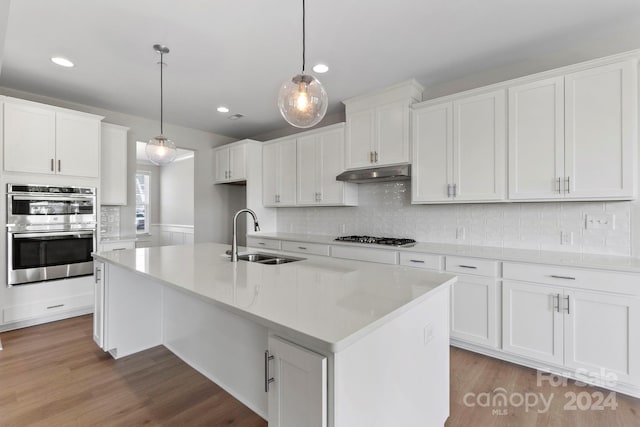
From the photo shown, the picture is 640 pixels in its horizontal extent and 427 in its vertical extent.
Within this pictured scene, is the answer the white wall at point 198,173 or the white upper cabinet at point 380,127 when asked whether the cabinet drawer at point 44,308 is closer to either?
the white wall at point 198,173

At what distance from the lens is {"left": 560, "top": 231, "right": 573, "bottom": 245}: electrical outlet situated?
2553 millimetres

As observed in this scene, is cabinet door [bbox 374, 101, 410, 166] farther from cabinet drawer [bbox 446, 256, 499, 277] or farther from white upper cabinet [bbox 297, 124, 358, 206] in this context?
cabinet drawer [bbox 446, 256, 499, 277]

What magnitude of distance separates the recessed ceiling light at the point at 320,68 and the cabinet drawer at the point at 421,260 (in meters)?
1.90

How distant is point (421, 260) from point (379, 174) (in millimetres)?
1017

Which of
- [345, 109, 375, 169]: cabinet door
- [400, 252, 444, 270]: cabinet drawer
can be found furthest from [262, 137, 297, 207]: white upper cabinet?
[400, 252, 444, 270]: cabinet drawer

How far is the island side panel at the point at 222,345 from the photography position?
1715mm

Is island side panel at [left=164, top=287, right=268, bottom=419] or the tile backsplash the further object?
the tile backsplash

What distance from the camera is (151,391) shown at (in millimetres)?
2072

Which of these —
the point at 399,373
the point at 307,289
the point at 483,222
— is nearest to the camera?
the point at 399,373

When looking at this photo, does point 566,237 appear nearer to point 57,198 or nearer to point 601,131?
point 601,131

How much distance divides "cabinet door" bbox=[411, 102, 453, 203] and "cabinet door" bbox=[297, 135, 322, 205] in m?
1.38

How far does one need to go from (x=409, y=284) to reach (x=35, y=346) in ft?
11.0

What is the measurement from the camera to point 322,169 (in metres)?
4.06

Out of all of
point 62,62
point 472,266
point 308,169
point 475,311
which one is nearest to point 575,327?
point 475,311
